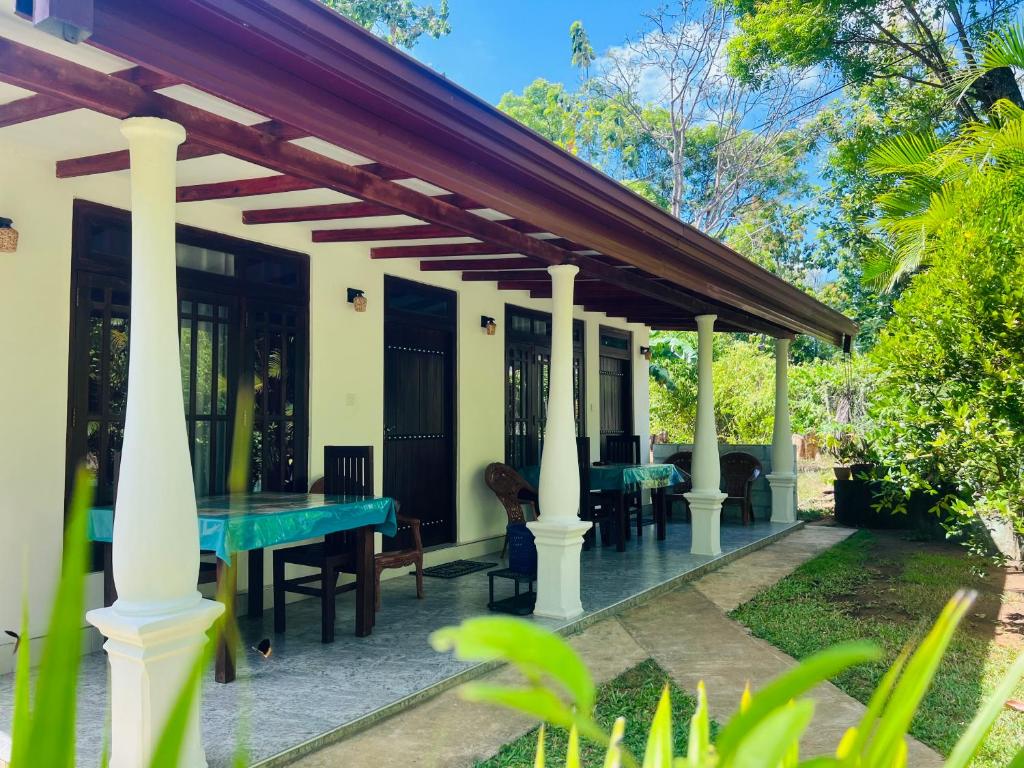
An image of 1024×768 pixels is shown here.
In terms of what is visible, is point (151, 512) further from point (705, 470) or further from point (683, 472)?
point (683, 472)

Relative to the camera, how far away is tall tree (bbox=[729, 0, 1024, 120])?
1170cm

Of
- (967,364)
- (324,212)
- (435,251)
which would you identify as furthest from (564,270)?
(967,364)

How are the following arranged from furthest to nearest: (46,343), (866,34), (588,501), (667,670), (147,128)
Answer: (866,34), (588,501), (667,670), (46,343), (147,128)

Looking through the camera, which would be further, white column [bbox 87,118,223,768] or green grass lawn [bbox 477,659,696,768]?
green grass lawn [bbox 477,659,696,768]

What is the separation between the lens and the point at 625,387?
12383 mm

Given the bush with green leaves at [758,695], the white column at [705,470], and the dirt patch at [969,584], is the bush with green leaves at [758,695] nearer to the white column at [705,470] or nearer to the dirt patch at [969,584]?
the dirt patch at [969,584]

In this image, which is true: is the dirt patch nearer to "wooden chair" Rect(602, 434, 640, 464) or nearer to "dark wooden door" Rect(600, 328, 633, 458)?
"wooden chair" Rect(602, 434, 640, 464)

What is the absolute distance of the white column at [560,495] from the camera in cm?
605

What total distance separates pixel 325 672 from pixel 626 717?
67.2 inches

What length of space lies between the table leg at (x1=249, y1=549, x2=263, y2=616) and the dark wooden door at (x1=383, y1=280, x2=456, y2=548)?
1.77 m

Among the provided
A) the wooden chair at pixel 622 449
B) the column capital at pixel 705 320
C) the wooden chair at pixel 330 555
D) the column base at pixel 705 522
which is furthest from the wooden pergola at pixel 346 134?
the wooden chair at pixel 622 449

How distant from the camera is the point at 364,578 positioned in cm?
539

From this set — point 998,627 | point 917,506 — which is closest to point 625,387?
point 917,506

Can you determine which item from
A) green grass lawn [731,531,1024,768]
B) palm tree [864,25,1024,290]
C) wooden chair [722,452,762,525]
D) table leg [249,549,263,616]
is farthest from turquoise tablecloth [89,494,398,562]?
wooden chair [722,452,762,525]
